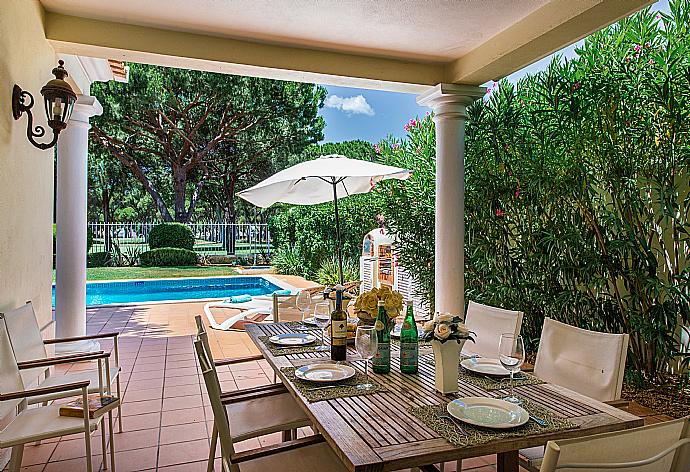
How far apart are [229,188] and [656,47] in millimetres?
14435

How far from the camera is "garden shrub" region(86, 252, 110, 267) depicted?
1447 centimetres

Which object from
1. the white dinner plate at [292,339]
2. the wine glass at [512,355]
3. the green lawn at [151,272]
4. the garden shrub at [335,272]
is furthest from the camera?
the green lawn at [151,272]

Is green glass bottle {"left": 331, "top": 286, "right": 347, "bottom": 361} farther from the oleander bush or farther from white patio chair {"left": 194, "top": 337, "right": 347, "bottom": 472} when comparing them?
the oleander bush

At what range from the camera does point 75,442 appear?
3.01 meters

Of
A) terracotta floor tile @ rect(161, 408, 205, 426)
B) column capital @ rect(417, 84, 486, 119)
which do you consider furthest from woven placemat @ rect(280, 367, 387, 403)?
column capital @ rect(417, 84, 486, 119)

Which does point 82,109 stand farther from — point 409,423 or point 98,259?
point 98,259

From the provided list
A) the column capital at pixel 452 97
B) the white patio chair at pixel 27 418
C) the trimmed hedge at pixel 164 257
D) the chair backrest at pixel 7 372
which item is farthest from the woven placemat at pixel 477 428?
the trimmed hedge at pixel 164 257

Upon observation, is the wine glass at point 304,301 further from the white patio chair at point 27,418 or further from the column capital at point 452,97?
the column capital at point 452,97

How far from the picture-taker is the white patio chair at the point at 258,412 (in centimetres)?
223

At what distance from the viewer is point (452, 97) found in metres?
4.52

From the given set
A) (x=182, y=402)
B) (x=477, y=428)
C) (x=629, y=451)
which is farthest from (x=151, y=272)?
(x=629, y=451)

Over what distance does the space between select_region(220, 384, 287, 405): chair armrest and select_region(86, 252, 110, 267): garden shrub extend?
1375 centimetres

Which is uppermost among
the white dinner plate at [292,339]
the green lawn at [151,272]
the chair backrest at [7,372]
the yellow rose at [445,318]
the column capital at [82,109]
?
the column capital at [82,109]

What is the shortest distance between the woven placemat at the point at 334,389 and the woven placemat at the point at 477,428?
24cm
